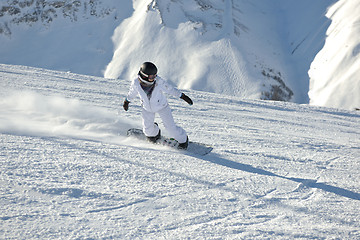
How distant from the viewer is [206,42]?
37594 mm

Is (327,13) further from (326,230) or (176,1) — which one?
(326,230)

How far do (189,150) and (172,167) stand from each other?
813 millimetres

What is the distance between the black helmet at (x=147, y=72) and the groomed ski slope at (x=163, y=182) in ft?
3.27

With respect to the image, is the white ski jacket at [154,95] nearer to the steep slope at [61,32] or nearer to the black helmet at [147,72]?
the black helmet at [147,72]

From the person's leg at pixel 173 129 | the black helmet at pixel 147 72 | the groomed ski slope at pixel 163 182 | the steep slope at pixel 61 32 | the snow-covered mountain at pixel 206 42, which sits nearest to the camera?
the groomed ski slope at pixel 163 182

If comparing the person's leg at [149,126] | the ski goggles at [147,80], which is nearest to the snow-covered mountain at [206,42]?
the person's leg at [149,126]

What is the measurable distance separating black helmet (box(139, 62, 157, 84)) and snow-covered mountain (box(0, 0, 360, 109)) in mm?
26114

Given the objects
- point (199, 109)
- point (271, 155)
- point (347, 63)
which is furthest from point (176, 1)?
point (271, 155)

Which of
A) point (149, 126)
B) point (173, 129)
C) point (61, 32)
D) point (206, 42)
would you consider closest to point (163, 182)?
point (173, 129)

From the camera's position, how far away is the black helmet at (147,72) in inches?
Result: 152

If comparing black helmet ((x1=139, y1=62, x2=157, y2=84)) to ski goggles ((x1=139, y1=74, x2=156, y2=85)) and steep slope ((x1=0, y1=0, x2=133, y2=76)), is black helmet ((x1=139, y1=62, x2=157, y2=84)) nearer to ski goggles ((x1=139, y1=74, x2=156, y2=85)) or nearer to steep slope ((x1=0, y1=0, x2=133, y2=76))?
ski goggles ((x1=139, y1=74, x2=156, y2=85))

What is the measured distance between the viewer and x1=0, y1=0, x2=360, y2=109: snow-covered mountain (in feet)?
101

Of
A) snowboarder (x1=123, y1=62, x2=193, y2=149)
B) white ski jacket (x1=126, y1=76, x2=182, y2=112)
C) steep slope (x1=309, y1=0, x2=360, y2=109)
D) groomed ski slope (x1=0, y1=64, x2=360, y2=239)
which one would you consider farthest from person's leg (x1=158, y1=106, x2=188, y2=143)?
steep slope (x1=309, y1=0, x2=360, y2=109)

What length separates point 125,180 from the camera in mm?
2889
